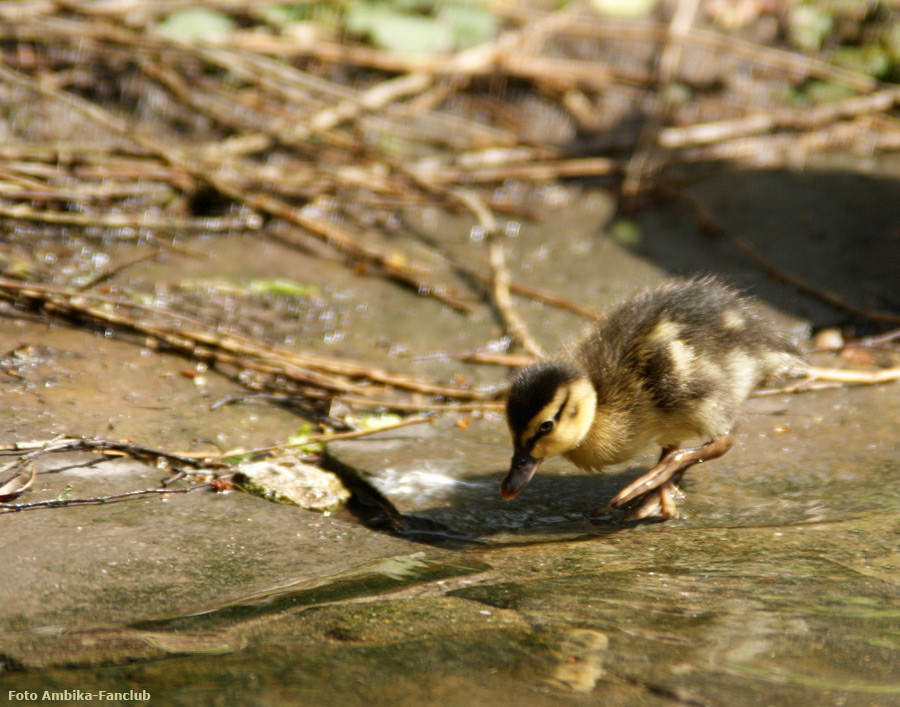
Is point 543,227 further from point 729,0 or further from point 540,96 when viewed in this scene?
point 729,0

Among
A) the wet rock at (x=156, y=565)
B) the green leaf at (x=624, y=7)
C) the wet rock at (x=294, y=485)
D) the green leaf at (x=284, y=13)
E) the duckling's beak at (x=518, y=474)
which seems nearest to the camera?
the wet rock at (x=156, y=565)

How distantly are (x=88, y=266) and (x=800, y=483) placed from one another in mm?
3296

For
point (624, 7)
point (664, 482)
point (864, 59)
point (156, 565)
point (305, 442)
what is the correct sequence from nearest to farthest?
point (156, 565)
point (664, 482)
point (305, 442)
point (864, 59)
point (624, 7)

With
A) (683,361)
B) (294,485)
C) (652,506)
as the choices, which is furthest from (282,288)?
(652,506)

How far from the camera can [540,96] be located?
251 inches

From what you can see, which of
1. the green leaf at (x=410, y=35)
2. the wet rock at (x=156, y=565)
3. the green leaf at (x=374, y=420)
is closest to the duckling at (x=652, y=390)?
the wet rock at (x=156, y=565)

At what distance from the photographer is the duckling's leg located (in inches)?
114

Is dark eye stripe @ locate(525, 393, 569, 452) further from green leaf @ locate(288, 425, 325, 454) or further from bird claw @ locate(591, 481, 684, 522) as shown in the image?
green leaf @ locate(288, 425, 325, 454)

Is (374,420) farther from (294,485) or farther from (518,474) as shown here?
(518,474)

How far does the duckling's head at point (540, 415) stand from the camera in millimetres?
2848

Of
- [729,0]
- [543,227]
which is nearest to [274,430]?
[543,227]

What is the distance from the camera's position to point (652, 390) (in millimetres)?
3105

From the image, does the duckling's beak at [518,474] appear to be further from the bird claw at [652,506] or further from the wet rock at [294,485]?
the wet rock at [294,485]

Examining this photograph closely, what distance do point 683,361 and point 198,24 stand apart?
4.44 meters
